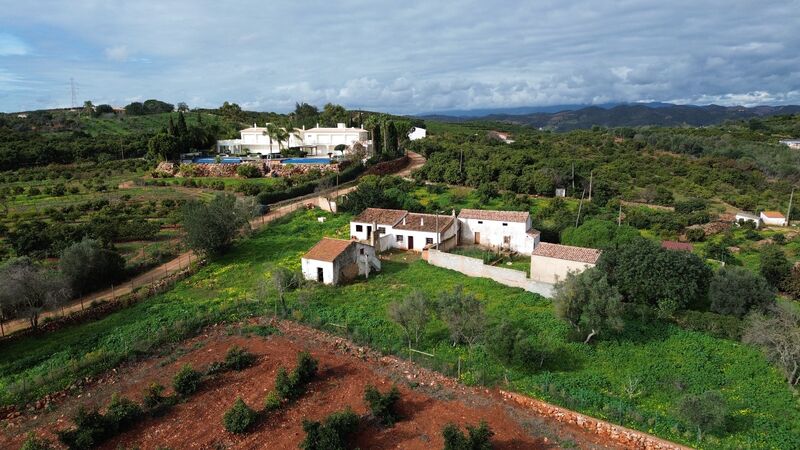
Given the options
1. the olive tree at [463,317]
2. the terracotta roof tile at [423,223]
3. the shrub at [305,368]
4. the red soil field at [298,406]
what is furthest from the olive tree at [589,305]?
the terracotta roof tile at [423,223]

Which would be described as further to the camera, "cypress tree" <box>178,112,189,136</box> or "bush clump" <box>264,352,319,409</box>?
"cypress tree" <box>178,112,189,136</box>

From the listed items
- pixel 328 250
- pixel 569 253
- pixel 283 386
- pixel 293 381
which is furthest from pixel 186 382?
pixel 569 253

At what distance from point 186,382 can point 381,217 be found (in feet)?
72.3

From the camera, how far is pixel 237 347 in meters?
21.4

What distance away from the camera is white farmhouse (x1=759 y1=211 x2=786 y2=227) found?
50572 mm

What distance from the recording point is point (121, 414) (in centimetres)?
1662

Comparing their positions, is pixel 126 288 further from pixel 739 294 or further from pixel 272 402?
pixel 739 294

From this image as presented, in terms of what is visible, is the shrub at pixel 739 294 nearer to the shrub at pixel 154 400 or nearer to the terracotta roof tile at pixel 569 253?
the terracotta roof tile at pixel 569 253

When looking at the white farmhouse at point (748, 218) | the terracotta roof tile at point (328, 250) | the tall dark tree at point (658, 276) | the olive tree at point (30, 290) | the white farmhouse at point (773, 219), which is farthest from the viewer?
the white farmhouse at point (773, 219)

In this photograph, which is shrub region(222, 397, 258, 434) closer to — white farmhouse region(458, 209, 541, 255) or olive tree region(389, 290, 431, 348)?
olive tree region(389, 290, 431, 348)

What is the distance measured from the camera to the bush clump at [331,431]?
49.1 feet

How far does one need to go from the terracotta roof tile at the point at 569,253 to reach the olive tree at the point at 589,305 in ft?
17.9

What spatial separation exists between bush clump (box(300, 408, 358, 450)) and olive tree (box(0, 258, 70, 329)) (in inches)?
613

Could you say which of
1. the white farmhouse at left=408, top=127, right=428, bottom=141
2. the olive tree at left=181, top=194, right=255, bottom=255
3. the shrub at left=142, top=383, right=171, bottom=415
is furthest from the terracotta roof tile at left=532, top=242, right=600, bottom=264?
the white farmhouse at left=408, top=127, right=428, bottom=141
